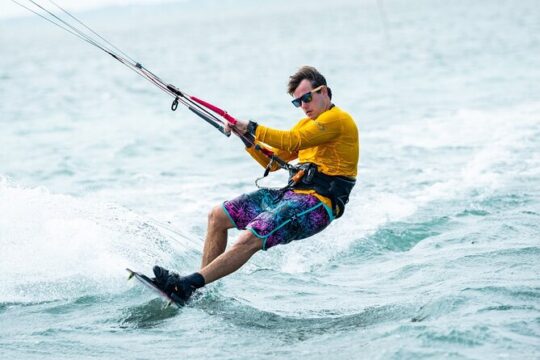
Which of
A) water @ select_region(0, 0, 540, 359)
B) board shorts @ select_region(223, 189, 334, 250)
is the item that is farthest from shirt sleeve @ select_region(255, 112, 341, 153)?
water @ select_region(0, 0, 540, 359)

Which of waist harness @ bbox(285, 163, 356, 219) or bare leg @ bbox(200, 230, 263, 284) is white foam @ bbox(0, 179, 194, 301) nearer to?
bare leg @ bbox(200, 230, 263, 284)

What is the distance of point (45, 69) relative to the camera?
5759cm

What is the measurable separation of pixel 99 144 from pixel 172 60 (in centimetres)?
4095

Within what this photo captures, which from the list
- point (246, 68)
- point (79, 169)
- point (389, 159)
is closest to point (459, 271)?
point (389, 159)

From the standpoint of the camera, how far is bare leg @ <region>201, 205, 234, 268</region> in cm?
714

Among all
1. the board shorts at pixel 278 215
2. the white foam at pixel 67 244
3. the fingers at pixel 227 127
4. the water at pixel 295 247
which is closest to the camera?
the water at pixel 295 247

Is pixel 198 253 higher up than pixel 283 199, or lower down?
lower down

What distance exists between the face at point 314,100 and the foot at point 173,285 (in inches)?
63.0

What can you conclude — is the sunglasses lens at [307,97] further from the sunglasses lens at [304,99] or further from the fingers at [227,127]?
the fingers at [227,127]

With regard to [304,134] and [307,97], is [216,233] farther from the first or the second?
[307,97]

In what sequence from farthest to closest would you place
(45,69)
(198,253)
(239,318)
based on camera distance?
1. (45,69)
2. (198,253)
3. (239,318)

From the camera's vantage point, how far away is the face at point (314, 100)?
697 centimetres

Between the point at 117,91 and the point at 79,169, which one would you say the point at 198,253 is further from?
the point at 117,91

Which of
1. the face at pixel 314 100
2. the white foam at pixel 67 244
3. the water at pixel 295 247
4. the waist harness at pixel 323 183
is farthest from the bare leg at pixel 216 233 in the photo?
the face at pixel 314 100
